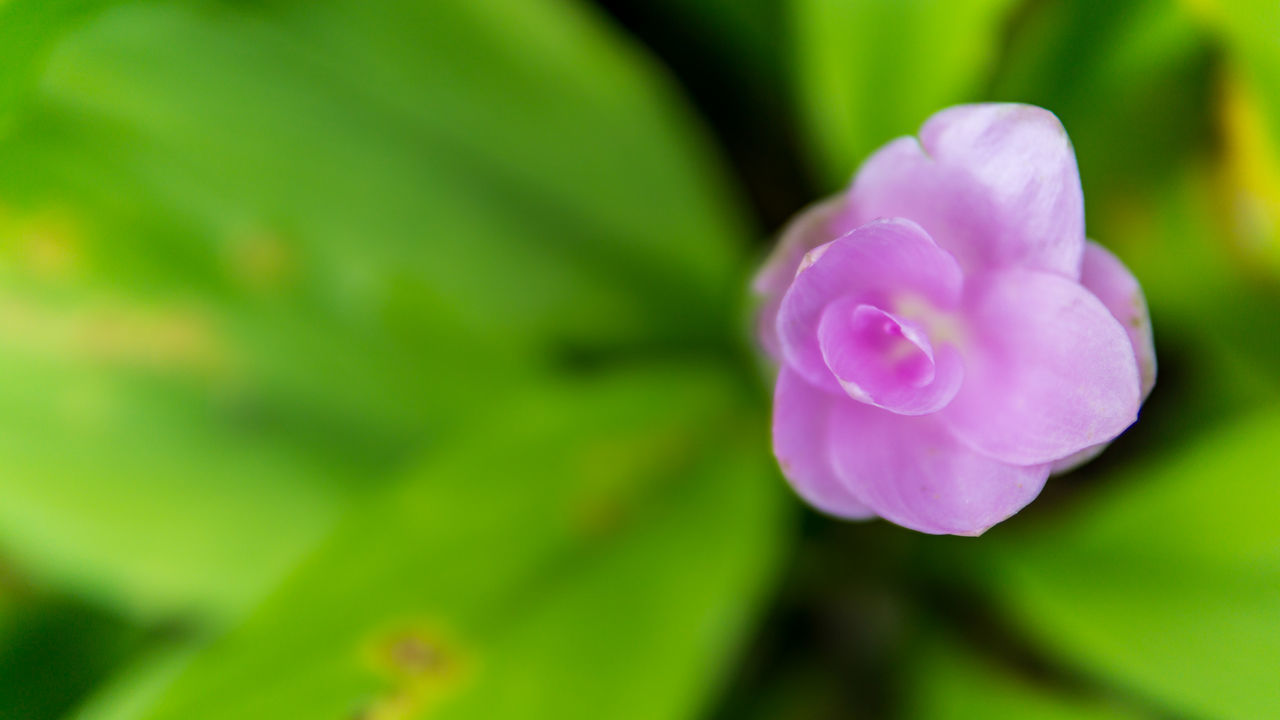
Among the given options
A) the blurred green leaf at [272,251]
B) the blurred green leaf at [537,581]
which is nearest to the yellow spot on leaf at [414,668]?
the blurred green leaf at [537,581]

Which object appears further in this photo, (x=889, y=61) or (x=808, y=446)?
(x=889, y=61)

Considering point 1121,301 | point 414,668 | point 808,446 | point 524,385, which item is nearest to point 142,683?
point 414,668

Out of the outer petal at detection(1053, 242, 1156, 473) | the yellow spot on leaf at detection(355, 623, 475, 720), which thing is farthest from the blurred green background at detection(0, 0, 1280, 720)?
the outer petal at detection(1053, 242, 1156, 473)

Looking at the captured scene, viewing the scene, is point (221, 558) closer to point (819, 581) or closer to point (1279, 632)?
point (819, 581)

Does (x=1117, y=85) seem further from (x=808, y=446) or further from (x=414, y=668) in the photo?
(x=414, y=668)

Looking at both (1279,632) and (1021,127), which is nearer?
(1021,127)

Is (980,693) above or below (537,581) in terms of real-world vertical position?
below

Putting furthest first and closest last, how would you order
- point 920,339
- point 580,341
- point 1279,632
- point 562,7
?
point 580,341 → point 562,7 → point 1279,632 → point 920,339

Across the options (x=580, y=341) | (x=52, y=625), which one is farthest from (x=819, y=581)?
(x=52, y=625)
